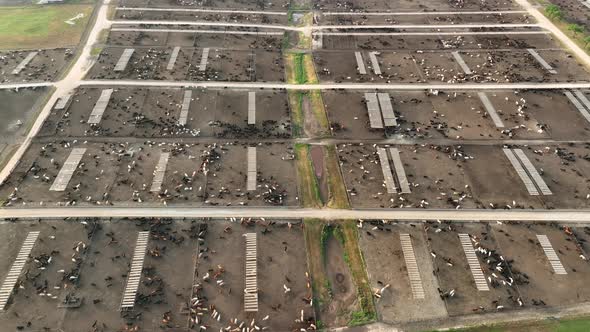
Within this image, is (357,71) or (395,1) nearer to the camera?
(357,71)

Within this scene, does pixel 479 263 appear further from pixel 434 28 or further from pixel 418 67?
pixel 434 28

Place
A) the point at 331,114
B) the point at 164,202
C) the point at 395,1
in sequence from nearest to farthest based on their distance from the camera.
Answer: the point at 164,202, the point at 331,114, the point at 395,1

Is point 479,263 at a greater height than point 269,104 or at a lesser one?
lesser

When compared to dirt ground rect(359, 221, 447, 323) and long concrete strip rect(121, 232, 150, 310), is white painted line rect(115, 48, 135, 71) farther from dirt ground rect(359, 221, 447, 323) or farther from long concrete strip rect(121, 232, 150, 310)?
dirt ground rect(359, 221, 447, 323)

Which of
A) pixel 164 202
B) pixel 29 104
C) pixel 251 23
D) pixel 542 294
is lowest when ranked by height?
pixel 542 294

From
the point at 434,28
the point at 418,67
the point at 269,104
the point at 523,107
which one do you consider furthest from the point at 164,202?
the point at 434,28

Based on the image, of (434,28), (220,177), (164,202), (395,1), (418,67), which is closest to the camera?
(164,202)

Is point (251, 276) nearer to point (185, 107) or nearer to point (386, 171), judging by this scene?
point (386, 171)
